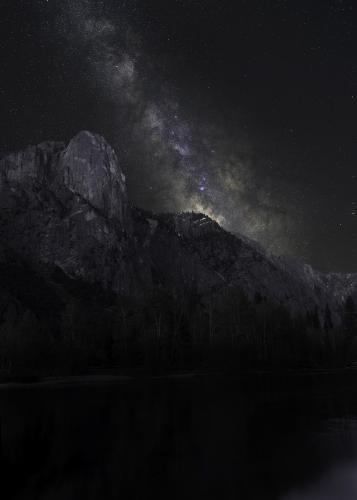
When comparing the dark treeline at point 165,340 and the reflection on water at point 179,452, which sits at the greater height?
the dark treeline at point 165,340

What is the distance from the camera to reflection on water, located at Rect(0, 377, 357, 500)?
12625mm

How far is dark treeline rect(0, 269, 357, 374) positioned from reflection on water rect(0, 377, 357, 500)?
137 feet

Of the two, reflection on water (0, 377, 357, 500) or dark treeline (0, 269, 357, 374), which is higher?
dark treeline (0, 269, 357, 374)

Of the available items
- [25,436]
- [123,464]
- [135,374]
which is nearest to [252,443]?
[123,464]

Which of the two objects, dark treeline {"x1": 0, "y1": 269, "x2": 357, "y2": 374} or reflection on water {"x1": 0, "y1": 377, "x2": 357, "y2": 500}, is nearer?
reflection on water {"x1": 0, "y1": 377, "x2": 357, "y2": 500}

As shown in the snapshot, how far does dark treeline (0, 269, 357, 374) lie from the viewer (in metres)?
71.1

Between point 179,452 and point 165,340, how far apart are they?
65.3m

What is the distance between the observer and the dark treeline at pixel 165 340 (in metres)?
71.1

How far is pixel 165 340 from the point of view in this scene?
81.9 m

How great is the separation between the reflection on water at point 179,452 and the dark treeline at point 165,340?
41888mm

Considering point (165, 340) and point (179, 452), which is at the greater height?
point (165, 340)

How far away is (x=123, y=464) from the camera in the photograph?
15242 mm

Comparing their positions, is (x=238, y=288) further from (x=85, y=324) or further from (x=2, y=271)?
(x=2, y=271)

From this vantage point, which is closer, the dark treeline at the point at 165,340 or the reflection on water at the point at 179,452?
the reflection on water at the point at 179,452
